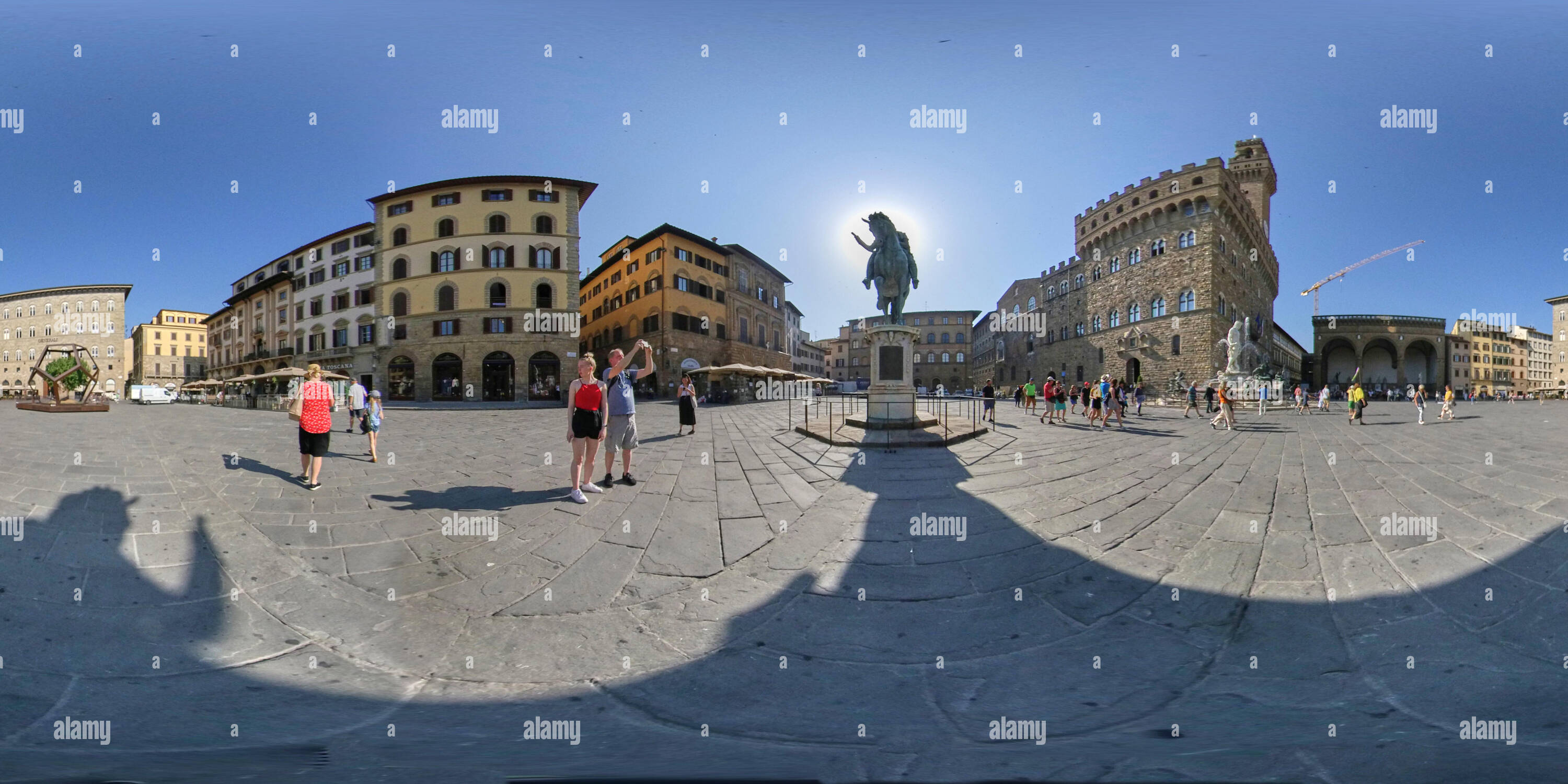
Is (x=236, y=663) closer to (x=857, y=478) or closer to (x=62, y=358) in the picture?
(x=857, y=478)

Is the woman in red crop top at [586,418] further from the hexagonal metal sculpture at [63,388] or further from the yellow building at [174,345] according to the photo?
the yellow building at [174,345]

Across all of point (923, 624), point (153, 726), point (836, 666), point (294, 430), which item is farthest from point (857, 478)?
point (294, 430)

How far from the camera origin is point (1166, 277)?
3209cm

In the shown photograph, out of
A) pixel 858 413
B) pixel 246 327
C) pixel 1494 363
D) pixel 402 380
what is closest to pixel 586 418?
pixel 858 413

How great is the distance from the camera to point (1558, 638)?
2393 mm

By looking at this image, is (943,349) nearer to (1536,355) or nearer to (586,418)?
(1536,355)

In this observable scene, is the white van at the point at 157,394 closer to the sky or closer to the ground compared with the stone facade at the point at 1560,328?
closer to the ground

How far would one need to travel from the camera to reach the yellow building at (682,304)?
68.7ft

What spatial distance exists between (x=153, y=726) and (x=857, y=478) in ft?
13.4

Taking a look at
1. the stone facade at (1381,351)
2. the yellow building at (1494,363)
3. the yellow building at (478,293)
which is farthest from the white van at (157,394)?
the stone facade at (1381,351)

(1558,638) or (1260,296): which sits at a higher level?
(1260,296)

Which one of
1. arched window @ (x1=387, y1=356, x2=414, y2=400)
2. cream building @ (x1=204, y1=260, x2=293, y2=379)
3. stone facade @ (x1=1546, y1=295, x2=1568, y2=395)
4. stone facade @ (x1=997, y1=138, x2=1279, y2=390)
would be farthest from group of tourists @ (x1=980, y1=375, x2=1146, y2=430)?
arched window @ (x1=387, y1=356, x2=414, y2=400)

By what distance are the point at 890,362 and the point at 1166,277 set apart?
32.6m

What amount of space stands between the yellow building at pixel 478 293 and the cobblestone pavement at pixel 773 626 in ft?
66.3
